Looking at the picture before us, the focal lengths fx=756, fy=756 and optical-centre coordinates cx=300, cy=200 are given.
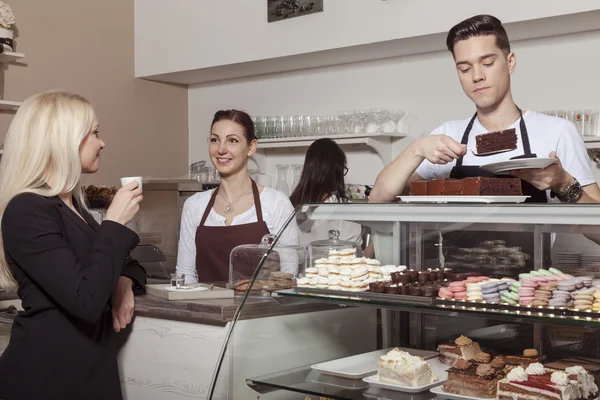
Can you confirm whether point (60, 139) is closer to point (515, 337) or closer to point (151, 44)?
point (515, 337)

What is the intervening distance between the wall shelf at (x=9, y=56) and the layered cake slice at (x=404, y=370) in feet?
13.3

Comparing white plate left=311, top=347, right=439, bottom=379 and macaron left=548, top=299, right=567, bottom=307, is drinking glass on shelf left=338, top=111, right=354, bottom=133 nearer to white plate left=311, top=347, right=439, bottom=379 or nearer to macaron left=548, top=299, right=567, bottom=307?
white plate left=311, top=347, right=439, bottom=379

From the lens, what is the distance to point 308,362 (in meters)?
2.05

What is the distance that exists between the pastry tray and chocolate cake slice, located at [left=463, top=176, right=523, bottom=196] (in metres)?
0.31

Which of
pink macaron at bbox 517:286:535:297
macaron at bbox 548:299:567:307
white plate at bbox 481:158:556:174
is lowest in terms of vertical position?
macaron at bbox 548:299:567:307

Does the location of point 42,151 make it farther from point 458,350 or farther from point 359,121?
point 359,121

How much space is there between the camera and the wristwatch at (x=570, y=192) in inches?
83.1

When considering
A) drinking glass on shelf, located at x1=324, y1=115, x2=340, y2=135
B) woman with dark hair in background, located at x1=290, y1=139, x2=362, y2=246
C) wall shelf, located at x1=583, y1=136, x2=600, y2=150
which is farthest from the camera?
drinking glass on shelf, located at x1=324, y1=115, x2=340, y2=135

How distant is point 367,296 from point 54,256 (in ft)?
2.68

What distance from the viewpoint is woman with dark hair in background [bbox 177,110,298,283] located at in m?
3.38

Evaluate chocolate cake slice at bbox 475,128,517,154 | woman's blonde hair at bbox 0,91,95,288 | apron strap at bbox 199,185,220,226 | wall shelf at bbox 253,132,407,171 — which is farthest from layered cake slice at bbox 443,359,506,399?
wall shelf at bbox 253,132,407,171

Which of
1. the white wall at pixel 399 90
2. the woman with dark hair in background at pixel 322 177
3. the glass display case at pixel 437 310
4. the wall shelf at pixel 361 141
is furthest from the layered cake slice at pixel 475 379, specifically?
the wall shelf at pixel 361 141

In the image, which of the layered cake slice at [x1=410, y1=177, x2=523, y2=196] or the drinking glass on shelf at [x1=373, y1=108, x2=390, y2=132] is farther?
the drinking glass on shelf at [x1=373, y1=108, x2=390, y2=132]

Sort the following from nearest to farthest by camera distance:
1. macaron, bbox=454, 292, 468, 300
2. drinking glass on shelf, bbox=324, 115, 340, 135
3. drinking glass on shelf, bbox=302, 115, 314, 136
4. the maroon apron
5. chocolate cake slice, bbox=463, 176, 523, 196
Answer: macaron, bbox=454, 292, 468, 300 → chocolate cake slice, bbox=463, 176, 523, 196 → the maroon apron → drinking glass on shelf, bbox=324, 115, 340, 135 → drinking glass on shelf, bbox=302, 115, 314, 136
